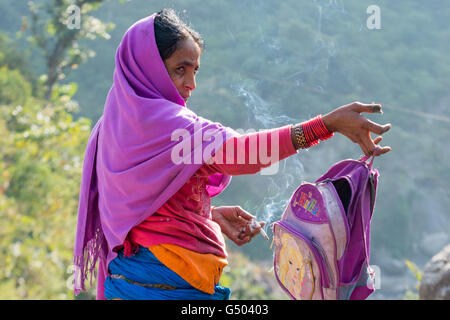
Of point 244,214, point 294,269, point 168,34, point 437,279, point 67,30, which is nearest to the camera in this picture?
point 294,269

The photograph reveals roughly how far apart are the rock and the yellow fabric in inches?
92.1

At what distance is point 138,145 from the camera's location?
1694mm

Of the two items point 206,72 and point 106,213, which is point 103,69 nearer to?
point 206,72

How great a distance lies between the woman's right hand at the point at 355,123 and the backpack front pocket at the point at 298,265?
0.36 m

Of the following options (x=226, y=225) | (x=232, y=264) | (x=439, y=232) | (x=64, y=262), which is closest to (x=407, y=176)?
(x=439, y=232)

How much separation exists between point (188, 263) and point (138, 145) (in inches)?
17.3

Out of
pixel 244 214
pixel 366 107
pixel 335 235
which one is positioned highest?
pixel 366 107

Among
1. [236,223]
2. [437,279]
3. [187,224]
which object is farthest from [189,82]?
[437,279]

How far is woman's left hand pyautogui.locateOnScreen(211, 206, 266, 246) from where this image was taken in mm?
1986

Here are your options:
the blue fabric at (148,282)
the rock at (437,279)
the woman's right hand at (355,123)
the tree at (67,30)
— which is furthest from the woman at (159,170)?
the tree at (67,30)

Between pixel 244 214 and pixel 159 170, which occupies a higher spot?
pixel 159 170

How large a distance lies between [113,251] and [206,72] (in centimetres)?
200

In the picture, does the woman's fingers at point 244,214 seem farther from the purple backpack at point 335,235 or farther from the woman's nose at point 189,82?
the woman's nose at point 189,82

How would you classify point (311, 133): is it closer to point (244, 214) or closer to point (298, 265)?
point (298, 265)
